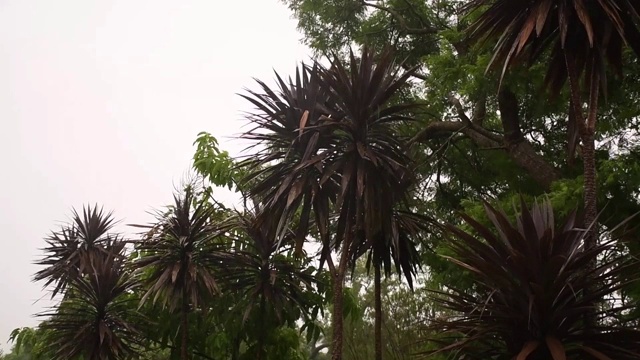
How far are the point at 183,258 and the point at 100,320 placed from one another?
1985mm

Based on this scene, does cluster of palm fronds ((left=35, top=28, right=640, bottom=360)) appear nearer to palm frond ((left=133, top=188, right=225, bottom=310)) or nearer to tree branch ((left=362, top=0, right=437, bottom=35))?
palm frond ((left=133, top=188, right=225, bottom=310))

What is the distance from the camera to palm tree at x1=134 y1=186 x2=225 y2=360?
7754mm

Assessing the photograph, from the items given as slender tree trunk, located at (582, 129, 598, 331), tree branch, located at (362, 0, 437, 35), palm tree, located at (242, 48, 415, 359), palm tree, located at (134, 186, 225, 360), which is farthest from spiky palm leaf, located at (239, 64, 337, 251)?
tree branch, located at (362, 0, 437, 35)

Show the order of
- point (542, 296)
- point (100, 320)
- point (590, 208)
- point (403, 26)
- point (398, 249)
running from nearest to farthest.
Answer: point (542, 296) < point (590, 208) < point (398, 249) < point (100, 320) < point (403, 26)

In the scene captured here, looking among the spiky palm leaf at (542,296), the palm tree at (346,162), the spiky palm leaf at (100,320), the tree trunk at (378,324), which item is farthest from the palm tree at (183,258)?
the spiky palm leaf at (542,296)

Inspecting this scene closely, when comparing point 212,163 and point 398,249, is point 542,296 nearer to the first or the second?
point 398,249

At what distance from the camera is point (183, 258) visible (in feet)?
26.4

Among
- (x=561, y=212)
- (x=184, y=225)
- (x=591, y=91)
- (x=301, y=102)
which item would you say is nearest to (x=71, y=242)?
(x=184, y=225)

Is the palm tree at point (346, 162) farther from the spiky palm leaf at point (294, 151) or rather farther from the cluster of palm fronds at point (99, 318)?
the cluster of palm fronds at point (99, 318)

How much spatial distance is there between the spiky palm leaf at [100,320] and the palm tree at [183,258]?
0.76 m

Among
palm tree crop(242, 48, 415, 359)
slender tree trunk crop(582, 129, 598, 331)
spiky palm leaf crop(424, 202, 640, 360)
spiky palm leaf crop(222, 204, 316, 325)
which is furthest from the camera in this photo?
spiky palm leaf crop(222, 204, 316, 325)

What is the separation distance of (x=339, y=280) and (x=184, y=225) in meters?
2.88

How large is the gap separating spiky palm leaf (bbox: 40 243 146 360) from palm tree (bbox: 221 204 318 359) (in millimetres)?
1593

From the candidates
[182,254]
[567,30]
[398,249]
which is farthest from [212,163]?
[567,30]
